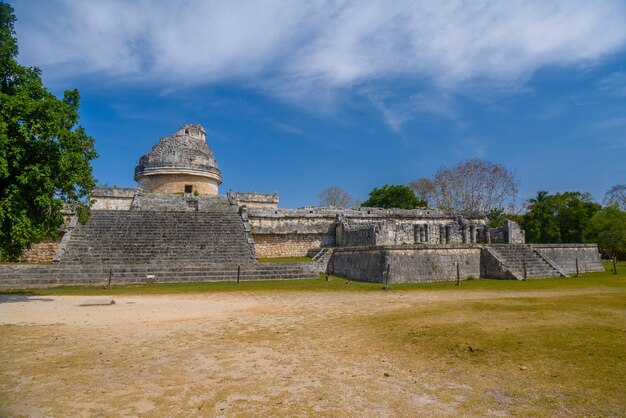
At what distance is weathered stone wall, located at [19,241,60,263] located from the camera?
1731 centimetres

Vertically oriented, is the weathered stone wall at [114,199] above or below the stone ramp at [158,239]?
above

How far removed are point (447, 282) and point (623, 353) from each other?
967cm

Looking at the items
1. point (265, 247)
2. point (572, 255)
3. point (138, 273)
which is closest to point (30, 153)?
point (138, 273)

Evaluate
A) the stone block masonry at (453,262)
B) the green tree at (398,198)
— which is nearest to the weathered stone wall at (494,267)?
the stone block masonry at (453,262)

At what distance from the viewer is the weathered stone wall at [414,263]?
46.5ft

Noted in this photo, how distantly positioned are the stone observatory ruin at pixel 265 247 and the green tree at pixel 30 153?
4593 mm

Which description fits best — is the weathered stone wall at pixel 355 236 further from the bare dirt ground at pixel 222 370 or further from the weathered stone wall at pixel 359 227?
the bare dirt ground at pixel 222 370

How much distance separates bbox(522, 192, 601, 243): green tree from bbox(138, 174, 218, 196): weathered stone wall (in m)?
22.1

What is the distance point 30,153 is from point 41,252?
10.4 meters

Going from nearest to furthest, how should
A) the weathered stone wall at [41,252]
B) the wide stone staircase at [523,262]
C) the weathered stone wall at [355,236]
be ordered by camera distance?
1. the wide stone staircase at [523,262]
2. the weathered stone wall at [355,236]
3. the weathered stone wall at [41,252]

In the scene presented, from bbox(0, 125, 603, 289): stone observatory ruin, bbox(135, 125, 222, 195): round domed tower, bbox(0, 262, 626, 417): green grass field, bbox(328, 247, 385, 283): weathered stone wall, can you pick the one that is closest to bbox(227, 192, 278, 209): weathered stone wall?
bbox(0, 125, 603, 289): stone observatory ruin

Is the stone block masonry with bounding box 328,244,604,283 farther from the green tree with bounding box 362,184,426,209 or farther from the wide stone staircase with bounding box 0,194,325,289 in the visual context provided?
the green tree with bounding box 362,184,426,209

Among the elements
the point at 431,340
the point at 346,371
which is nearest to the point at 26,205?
the point at 346,371

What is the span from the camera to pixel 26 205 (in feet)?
29.7
